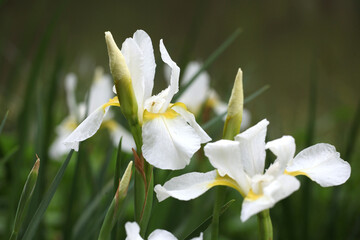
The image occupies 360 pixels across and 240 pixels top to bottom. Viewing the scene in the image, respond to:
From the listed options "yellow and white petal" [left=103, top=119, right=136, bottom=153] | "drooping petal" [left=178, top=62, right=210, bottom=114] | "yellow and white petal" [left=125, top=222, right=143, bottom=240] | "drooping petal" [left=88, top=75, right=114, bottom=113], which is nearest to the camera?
"yellow and white petal" [left=125, top=222, right=143, bottom=240]

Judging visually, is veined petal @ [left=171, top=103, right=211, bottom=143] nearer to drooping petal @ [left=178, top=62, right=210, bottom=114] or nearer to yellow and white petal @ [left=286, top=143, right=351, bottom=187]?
yellow and white petal @ [left=286, top=143, right=351, bottom=187]

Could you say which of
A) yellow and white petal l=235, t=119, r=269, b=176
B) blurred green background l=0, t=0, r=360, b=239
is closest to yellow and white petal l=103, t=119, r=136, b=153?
yellow and white petal l=235, t=119, r=269, b=176

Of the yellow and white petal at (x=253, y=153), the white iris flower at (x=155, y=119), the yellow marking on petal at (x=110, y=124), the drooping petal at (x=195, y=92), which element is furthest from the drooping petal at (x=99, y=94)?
the yellow and white petal at (x=253, y=153)

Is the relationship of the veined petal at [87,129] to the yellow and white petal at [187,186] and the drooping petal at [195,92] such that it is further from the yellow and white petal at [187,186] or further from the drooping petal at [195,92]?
the drooping petal at [195,92]

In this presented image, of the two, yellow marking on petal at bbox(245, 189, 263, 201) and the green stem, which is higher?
yellow marking on petal at bbox(245, 189, 263, 201)

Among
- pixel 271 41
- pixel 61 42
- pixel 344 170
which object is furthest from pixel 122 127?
pixel 271 41

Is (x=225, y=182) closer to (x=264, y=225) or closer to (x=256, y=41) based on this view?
(x=264, y=225)
